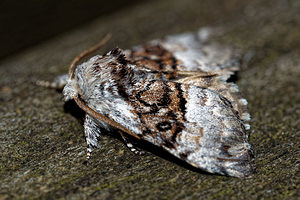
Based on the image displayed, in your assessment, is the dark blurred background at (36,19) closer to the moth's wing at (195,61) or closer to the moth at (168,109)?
the moth's wing at (195,61)

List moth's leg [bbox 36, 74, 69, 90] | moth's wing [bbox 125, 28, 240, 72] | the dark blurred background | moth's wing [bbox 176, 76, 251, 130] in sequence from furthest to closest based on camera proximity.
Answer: the dark blurred background, moth's leg [bbox 36, 74, 69, 90], moth's wing [bbox 125, 28, 240, 72], moth's wing [bbox 176, 76, 251, 130]

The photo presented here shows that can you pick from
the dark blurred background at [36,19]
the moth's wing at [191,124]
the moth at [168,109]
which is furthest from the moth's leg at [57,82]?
the dark blurred background at [36,19]

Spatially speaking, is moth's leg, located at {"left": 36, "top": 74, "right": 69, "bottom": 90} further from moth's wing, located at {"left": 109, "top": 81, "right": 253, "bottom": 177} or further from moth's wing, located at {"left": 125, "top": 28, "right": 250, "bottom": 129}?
moth's wing, located at {"left": 109, "top": 81, "right": 253, "bottom": 177}

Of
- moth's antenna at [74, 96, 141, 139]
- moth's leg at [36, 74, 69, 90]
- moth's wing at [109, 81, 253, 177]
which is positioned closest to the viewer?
moth's wing at [109, 81, 253, 177]

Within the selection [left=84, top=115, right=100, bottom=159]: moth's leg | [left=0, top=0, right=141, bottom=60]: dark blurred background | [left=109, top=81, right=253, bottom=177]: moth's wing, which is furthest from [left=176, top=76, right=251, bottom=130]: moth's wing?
[left=0, top=0, right=141, bottom=60]: dark blurred background

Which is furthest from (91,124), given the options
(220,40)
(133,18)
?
(133,18)

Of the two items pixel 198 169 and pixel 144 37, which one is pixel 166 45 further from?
pixel 198 169

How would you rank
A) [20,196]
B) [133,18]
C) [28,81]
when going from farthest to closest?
1. [133,18]
2. [28,81]
3. [20,196]
